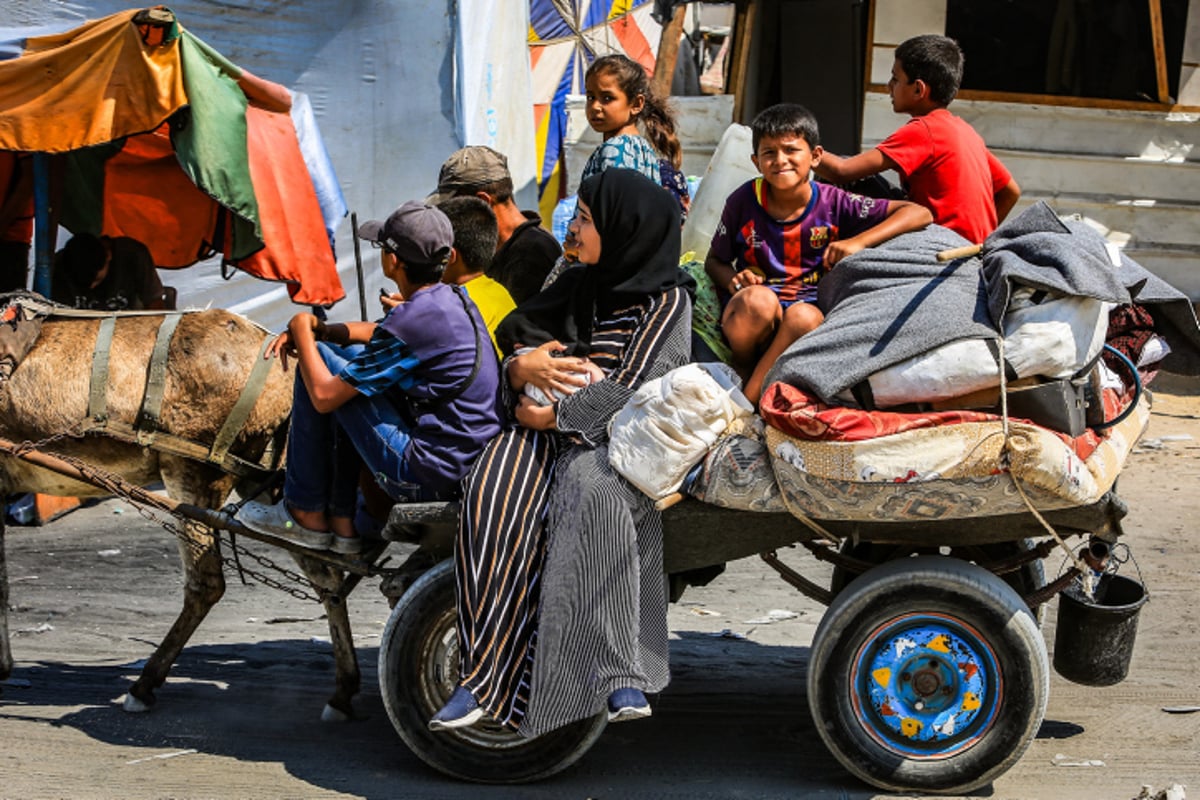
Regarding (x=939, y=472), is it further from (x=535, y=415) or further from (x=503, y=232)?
(x=503, y=232)

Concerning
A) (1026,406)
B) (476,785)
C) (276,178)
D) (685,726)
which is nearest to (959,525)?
(1026,406)

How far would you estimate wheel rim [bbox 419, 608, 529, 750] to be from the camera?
4352 mm

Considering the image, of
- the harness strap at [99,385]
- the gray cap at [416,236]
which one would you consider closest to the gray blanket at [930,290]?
the gray cap at [416,236]

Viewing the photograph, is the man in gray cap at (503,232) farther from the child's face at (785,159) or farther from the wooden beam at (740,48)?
the wooden beam at (740,48)

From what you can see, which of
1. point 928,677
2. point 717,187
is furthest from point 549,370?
point 717,187

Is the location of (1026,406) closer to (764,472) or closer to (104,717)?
(764,472)

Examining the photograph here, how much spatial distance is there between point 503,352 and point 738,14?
8593 millimetres

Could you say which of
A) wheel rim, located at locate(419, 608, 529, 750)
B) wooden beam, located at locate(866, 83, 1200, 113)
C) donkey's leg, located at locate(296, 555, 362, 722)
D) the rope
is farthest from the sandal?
wooden beam, located at locate(866, 83, 1200, 113)

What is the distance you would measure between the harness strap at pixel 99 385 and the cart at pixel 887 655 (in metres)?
1.64

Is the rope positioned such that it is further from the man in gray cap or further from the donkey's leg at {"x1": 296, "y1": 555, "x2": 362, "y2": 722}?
the donkey's leg at {"x1": 296, "y1": 555, "x2": 362, "y2": 722}

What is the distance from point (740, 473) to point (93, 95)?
3.66 m

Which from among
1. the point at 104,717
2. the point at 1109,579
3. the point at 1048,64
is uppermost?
the point at 1048,64

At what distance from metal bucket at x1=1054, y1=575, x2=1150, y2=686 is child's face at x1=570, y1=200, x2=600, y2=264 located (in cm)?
194

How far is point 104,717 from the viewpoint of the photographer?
5160 mm
